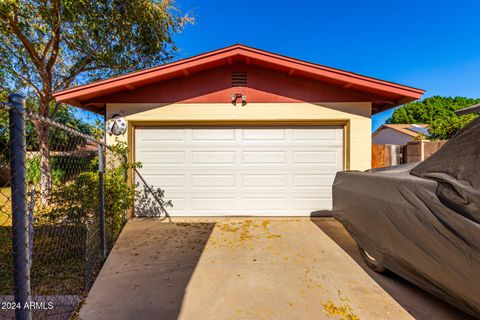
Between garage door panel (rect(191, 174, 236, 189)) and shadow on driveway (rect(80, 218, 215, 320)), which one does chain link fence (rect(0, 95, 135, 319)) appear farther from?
garage door panel (rect(191, 174, 236, 189))

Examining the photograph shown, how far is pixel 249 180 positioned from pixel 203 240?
176 cm

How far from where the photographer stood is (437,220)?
6.07ft

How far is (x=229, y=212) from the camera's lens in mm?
5297

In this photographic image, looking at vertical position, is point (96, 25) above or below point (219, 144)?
above

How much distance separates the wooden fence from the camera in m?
4.42

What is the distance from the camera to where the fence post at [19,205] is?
140 centimetres

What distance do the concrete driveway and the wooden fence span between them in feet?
6.81

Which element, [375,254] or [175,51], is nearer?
[375,254]

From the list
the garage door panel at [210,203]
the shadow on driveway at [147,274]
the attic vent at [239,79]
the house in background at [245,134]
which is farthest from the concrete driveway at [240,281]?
the attic vent at [239,79]

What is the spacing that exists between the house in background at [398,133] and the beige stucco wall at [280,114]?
14021 millimetres

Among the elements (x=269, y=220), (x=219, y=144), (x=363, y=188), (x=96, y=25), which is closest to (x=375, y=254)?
(x=363, y=188)

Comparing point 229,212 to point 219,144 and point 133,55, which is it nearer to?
point 219,144

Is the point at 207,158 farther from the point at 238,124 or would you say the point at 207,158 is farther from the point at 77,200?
the point at 77,200

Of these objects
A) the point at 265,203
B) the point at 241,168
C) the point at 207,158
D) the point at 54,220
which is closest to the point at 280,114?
the point at 241,168
